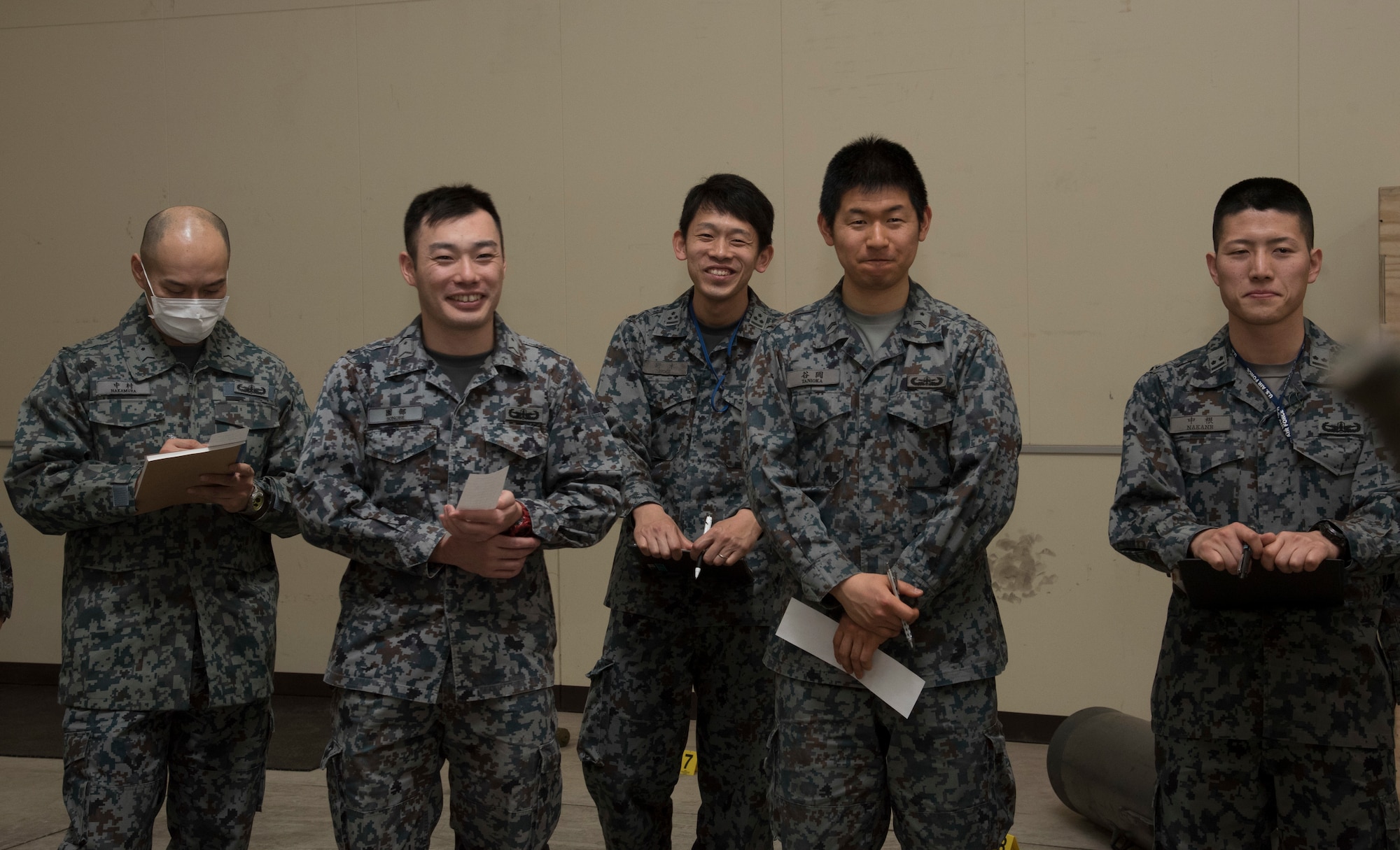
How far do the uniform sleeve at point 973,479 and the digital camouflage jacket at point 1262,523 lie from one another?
0.40 m

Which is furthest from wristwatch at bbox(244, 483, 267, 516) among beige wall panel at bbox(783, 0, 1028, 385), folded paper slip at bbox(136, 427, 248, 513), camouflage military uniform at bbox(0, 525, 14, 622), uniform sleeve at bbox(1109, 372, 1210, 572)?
beige wall panel at bbox(783, 0, 1028, 385)

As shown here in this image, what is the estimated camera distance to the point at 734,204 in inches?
115

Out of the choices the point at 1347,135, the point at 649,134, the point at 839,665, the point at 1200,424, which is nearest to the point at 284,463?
the point at 839,665

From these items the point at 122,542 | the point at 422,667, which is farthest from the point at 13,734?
the point at 422,667

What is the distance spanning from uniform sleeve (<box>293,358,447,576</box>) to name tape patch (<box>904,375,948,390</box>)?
38.5 inches

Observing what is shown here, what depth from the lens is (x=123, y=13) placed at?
5.29 metres

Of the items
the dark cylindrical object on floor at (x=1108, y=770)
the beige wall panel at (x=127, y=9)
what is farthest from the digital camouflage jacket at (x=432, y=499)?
the beige wall panel at (x=127, y=9)

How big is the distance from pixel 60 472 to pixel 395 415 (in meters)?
0.90

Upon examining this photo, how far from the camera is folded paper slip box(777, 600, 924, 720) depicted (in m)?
2.16

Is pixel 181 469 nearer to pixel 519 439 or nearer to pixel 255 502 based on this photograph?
pixel 255 502

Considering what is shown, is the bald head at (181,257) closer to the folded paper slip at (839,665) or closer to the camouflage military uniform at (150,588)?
the camouflage military uniform at (150,588)

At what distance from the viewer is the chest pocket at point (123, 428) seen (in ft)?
8.86

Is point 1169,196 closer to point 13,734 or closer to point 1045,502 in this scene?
point 1045,502

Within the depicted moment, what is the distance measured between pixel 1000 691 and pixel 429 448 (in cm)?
300
